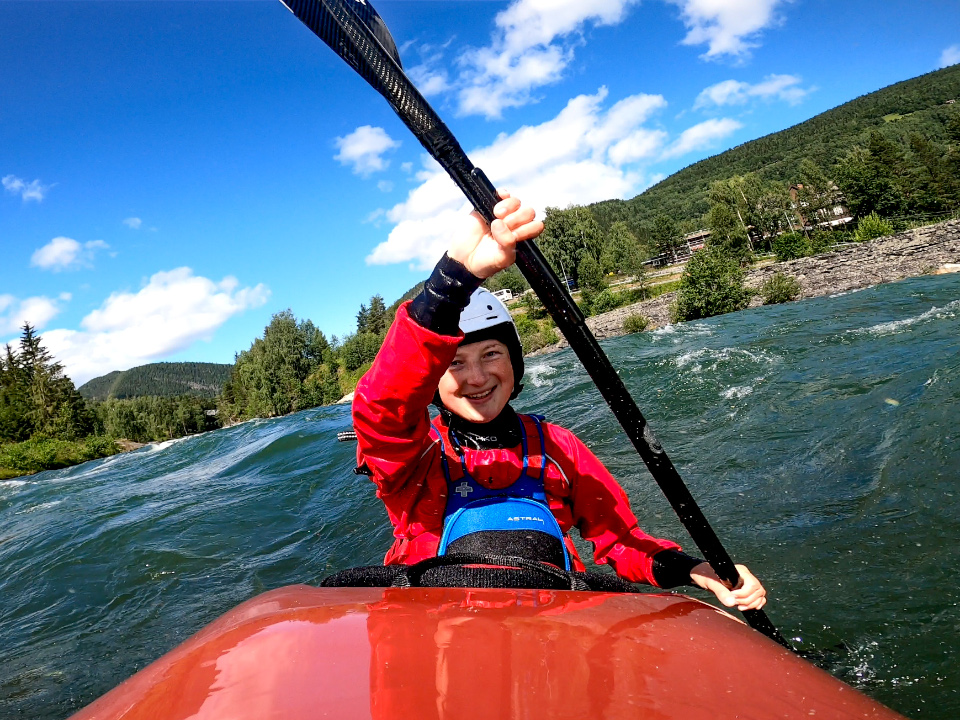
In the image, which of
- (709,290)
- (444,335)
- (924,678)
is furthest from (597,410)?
(709,290)

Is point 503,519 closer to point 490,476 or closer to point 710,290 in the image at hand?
point 490,476

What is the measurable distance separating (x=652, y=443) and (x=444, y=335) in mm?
693

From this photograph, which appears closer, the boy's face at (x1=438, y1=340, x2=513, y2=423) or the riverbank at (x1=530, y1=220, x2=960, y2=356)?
the boy's face at (x1=438, y1=340, x2=513, y2=423)

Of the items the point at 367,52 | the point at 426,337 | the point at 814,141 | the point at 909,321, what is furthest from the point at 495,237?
the point at 814,141

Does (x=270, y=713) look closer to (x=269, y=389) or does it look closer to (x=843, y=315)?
(x=843, y=315)

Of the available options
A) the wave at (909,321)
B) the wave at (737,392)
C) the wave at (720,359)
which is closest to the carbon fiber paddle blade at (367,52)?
the wave at (737,392)

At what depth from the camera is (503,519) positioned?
7.27 ft

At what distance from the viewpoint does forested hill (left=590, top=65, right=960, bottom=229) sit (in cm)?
11172

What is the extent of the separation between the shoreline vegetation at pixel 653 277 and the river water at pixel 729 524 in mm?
13666

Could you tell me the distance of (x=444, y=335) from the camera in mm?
1653

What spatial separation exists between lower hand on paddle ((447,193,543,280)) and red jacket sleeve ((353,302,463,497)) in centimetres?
24

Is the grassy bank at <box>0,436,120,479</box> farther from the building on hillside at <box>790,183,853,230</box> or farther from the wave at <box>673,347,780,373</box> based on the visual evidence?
the building on hillside at <box>790,183,853,230</box>

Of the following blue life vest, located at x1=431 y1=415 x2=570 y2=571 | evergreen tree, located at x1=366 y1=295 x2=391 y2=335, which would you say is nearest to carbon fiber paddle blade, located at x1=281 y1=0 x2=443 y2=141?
blue life vest, located at x1=431 y1=415 x2=570 y2=571

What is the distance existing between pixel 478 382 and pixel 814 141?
516 ft
